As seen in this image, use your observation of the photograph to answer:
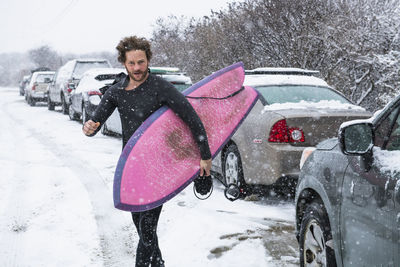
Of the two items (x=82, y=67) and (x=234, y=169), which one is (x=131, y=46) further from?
(x=82, y=67)

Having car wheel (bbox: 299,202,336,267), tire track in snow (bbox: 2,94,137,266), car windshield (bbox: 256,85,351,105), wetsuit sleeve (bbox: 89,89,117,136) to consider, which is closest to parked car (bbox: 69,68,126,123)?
tire track in snow (bbox: 2,94,137,266)

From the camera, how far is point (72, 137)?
39.3 ft

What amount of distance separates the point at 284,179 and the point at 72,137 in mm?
8000

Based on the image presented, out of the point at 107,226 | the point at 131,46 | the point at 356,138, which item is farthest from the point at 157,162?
the point at 107,226

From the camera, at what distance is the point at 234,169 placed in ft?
19.6

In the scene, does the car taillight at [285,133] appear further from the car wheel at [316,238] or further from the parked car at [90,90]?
the parked car at [90,90]

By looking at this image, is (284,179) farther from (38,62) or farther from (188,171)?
(38,62)

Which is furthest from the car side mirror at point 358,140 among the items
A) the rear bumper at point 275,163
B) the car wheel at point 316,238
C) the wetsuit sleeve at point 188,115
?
the rear bumper at point 275,163

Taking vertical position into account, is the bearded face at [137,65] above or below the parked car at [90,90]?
above

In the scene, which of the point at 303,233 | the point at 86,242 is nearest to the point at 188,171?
the point at 303,233

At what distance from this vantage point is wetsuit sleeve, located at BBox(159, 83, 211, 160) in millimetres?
3145

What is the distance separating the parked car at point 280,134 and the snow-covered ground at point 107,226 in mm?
439

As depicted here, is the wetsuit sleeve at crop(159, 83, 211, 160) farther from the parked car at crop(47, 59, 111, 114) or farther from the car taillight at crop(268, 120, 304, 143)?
the parked car at crop(47, 59, 111, 114)

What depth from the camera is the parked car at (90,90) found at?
1216 centimetres
